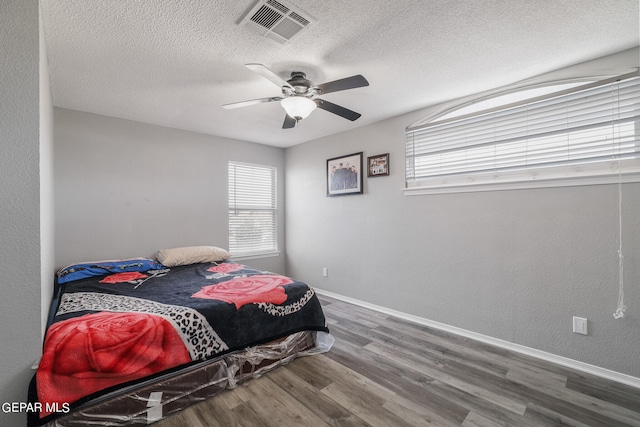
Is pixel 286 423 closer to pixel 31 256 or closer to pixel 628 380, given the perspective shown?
pixel 31 256

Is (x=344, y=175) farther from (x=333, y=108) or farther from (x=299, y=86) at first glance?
(x=299, y=86)

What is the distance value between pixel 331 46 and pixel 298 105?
1.55 ft

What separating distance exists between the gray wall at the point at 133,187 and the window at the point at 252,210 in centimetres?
16

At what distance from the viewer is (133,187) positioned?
345cm

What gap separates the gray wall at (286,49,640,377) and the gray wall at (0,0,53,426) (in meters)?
3.09

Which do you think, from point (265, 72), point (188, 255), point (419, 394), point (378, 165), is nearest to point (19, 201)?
point (265, 72)

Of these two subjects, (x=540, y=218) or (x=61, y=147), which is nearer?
(x=540, y=218)

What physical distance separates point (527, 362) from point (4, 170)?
3.65 meters

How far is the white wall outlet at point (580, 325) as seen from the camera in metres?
2.18

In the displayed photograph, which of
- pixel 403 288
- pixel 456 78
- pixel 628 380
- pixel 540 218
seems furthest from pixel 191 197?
pixel 628 380

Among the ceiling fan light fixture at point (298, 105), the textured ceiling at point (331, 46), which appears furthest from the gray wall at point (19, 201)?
the ceiling fan light fixture at point (298, 105)

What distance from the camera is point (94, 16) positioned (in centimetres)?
166

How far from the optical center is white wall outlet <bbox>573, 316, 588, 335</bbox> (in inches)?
86.0

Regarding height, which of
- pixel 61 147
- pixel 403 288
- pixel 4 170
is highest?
pixel 61 147
